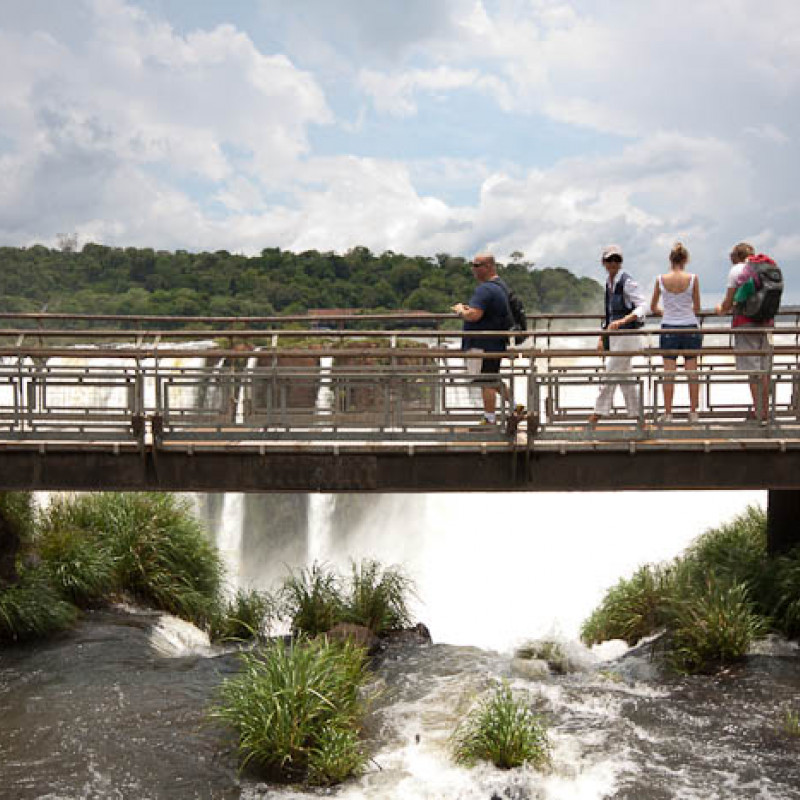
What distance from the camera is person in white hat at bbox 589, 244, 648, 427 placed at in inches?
419

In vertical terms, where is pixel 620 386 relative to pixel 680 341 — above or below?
below

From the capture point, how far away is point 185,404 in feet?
74.6

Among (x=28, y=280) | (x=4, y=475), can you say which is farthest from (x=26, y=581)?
(x=28, y=280)

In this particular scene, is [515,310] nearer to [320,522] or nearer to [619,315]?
[619,315]

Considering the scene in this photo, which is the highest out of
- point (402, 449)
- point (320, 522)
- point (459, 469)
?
point (402, 449)

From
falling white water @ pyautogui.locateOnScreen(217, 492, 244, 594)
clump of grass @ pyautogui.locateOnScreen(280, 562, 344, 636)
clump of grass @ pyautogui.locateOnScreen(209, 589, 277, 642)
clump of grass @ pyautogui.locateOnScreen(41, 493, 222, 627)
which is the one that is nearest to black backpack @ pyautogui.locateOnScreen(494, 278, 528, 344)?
clump of grass @ pyautogui.locateOnScreen(280, 562, 344, 636)

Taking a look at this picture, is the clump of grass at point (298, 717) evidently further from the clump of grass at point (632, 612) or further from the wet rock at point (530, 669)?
the clump of grass at point (632, 612)

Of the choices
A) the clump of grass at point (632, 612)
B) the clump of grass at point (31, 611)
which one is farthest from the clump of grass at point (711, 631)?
the clump of grass at point (31, 611)

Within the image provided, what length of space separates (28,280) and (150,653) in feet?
210

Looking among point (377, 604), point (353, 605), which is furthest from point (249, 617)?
point (377, 604)

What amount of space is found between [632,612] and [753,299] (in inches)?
198

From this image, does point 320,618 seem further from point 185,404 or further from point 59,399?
point 59,399

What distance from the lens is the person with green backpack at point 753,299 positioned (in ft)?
35.0

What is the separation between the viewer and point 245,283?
2517 inches
